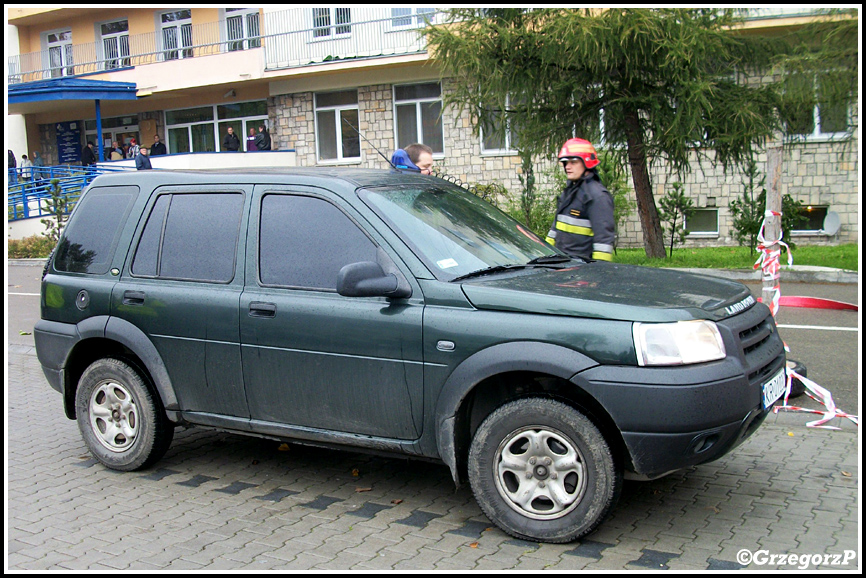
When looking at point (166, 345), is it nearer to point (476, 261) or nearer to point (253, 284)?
point (253, 284)

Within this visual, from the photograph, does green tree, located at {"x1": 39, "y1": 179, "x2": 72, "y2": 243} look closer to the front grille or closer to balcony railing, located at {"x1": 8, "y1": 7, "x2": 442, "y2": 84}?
balcony railing, located at {"x1": 8, "y1": 7, "x2": 442, "y2": 84}

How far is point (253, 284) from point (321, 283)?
46 centimetres

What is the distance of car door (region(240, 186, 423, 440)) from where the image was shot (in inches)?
170

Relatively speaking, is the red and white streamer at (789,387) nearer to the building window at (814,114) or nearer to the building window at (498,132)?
the building window at (814,114)

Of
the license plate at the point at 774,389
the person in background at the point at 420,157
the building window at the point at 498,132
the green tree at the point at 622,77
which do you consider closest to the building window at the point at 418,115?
the building window at the point at 498,132

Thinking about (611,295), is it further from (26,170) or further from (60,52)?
(60,52)

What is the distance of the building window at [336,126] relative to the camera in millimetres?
26844

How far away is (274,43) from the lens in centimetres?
2702

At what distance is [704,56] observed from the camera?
1370 cm

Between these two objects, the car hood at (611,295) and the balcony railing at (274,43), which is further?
the balcony railing at (274,43)

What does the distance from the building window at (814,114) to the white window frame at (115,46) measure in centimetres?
2605

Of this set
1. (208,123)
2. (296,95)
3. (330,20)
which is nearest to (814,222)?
(330,20)

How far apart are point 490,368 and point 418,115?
73.6ft

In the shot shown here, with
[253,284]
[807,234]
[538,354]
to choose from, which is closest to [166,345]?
[253,284]
